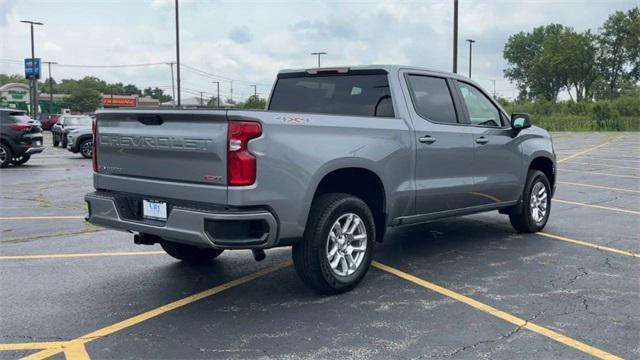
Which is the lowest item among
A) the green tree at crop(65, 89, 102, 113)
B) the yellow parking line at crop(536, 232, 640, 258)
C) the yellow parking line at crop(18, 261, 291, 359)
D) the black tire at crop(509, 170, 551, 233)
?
the yellow parking line at crop(18, 261, 291, 359)

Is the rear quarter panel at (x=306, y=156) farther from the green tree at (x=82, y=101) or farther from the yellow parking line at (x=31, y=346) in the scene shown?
the green tree at (x=82, y=101)

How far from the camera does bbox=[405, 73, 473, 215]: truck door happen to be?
5.75m

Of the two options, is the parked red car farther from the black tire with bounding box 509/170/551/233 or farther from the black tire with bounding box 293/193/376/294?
the black tire with bounding box 293/193/376/294

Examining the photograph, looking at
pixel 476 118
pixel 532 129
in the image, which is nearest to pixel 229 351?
pixel 476 118

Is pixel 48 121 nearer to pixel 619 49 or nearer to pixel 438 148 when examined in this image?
pixel 438 148

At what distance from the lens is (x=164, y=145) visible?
15.0 feet

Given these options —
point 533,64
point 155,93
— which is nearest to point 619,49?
point 533,64

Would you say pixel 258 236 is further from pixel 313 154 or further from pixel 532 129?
pixel 532 129

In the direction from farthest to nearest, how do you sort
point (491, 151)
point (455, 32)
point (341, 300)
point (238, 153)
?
1. point (455, 32)
2. point (491, 151)
3. point (341, 300)
4. point (238, 153)

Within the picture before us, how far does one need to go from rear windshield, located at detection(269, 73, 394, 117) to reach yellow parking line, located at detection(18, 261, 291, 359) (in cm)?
164

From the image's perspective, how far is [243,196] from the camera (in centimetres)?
421

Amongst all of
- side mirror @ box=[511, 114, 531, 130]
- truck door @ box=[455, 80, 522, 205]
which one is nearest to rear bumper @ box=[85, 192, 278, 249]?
truck door @ box=[455, 80, 522, 205]

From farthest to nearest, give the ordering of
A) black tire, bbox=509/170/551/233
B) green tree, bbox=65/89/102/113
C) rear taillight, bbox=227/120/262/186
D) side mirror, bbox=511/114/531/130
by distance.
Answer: green tree, bbox=65/89/102/113 < black tire, bbox=509/170/551/233 < side mirror, bbox=511/114/531/130 < rear taillight, bbox=227/120/262/186

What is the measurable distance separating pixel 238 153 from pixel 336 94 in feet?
6.76
